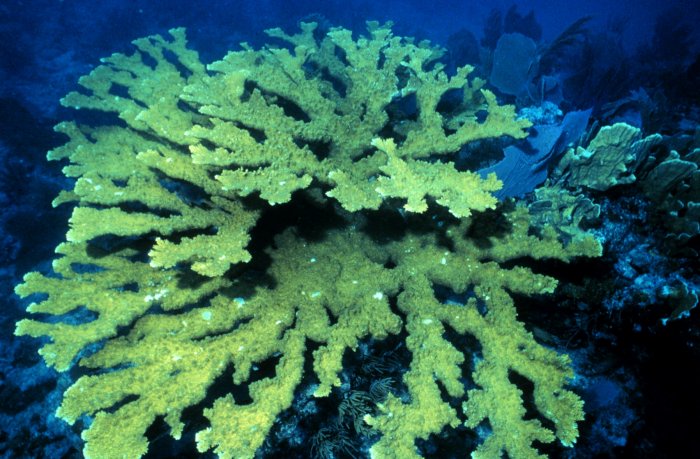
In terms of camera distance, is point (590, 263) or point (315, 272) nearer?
point (315, 272)

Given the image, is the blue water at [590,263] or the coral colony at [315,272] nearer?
the coral colony at [315,272]

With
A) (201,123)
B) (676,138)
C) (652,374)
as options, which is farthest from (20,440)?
(676,138)

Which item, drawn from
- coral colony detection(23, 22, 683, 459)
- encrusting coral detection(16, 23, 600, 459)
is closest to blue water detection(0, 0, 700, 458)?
coral colony detection(23, 22, 683, 459)

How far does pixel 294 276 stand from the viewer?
2.77 m

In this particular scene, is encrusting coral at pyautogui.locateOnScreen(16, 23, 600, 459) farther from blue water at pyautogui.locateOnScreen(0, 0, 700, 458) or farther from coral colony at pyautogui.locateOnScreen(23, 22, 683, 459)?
blue water at pyautogui.locateOnScreen(0, 0, 700, 458)

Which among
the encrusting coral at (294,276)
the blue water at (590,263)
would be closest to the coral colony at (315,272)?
the encrusting coral at (294,276)

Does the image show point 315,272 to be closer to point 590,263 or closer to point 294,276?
point 294,276

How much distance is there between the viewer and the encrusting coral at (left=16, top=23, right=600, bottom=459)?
2.10 m

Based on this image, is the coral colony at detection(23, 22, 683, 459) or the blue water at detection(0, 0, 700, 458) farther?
the blue water at detection(0, 0, 700, 458)

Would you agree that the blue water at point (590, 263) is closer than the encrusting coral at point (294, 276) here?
No

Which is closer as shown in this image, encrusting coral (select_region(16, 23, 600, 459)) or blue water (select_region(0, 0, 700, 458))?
encrusting coral (select_region(16, 23, 600, 459))

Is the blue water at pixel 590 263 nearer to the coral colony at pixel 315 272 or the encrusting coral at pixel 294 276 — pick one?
the coral colony at pixel 315 272

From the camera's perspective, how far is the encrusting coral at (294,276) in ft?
6.88

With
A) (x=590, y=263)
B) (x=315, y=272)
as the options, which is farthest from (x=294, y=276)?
(x=590, y=263)
